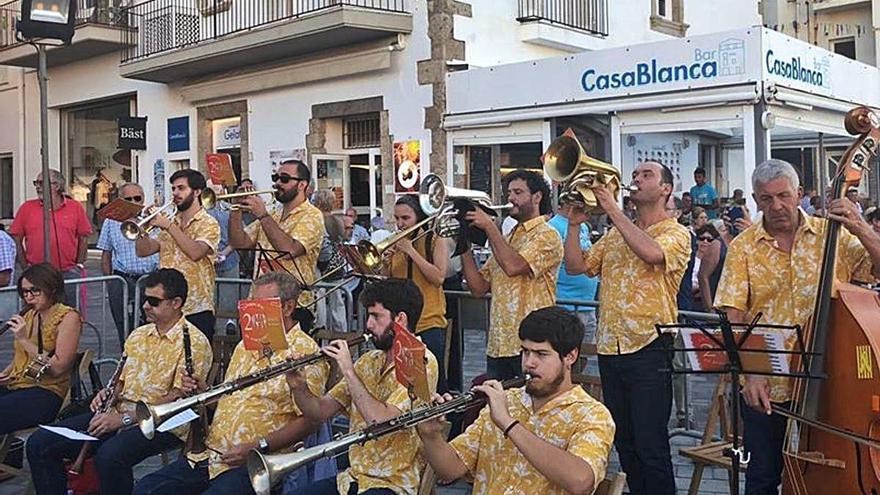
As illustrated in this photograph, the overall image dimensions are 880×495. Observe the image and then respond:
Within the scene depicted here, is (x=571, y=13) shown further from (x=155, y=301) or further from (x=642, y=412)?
(x=642, y=412)

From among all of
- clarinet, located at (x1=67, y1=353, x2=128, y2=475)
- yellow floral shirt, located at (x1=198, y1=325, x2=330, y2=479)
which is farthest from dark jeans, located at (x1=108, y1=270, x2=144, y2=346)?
yellow floral shirt, located at (x1=198, y1=325, x2=330, y2=479)

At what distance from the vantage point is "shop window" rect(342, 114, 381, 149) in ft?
45.0

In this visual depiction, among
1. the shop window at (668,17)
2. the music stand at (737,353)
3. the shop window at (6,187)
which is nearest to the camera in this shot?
the music stand at (737,353)

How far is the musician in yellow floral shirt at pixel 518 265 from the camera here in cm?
459

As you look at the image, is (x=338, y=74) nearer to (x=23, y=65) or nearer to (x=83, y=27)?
(x=83, y=27)

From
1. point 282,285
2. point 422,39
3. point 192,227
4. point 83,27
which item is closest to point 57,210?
point 192,227

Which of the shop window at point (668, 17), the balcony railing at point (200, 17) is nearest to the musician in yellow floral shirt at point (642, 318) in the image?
the balcony railing at point (200, 17)

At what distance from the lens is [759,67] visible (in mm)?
9633

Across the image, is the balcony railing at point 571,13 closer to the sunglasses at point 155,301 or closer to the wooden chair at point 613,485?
the sunglasses at point 155,301

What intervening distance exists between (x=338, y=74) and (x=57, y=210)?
5945 millimetres

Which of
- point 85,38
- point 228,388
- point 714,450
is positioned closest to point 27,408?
point 228,388

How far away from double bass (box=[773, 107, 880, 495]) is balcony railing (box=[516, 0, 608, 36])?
10.4 meters

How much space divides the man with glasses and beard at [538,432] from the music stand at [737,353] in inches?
19.8

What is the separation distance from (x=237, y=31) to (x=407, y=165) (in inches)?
133
